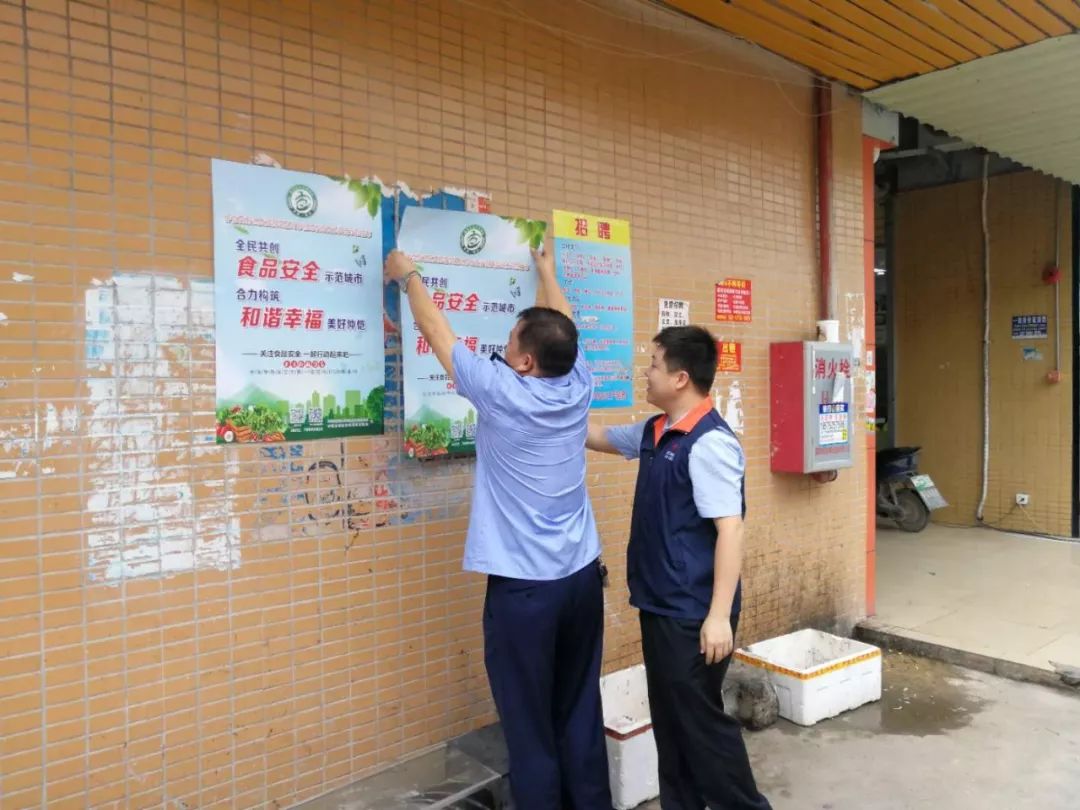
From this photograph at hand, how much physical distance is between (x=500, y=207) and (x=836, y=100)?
277cm

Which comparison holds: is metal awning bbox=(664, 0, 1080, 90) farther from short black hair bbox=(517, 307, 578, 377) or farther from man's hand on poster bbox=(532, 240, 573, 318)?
short black hair bbox=(517, 307, 578, 377)

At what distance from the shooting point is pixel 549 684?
8.75 feet

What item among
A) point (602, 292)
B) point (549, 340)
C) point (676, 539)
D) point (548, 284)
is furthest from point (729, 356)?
point (549, 340)

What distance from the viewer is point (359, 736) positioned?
120 inches

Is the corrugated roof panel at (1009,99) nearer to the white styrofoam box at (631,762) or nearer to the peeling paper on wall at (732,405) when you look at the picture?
the peeling paper on wall at (732,405)

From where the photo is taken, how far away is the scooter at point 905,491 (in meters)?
8.20

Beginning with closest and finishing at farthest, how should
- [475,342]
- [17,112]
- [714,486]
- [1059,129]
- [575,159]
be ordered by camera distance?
[17,112] → [714,486] → [475,342] → [575,159] → [1059,129]

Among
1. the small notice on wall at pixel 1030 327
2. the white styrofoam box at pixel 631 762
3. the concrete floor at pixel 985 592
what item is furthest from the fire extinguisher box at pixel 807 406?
the small notice on wall at pixel 1030 327

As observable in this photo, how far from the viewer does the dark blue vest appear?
8.69 feet

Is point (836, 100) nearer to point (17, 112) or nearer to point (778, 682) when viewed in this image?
point (778, 682)

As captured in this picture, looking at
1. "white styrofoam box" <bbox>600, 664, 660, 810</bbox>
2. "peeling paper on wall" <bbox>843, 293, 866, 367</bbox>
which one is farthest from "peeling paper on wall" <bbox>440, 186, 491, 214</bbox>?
"peeling paper on wall" <bbox>843, 293, 866, 367</bbox>

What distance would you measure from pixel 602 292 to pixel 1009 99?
347 centimetres

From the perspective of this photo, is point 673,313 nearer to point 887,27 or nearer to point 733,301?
point 733,301

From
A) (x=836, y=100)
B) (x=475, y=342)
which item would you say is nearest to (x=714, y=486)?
(x=475, y=342)
